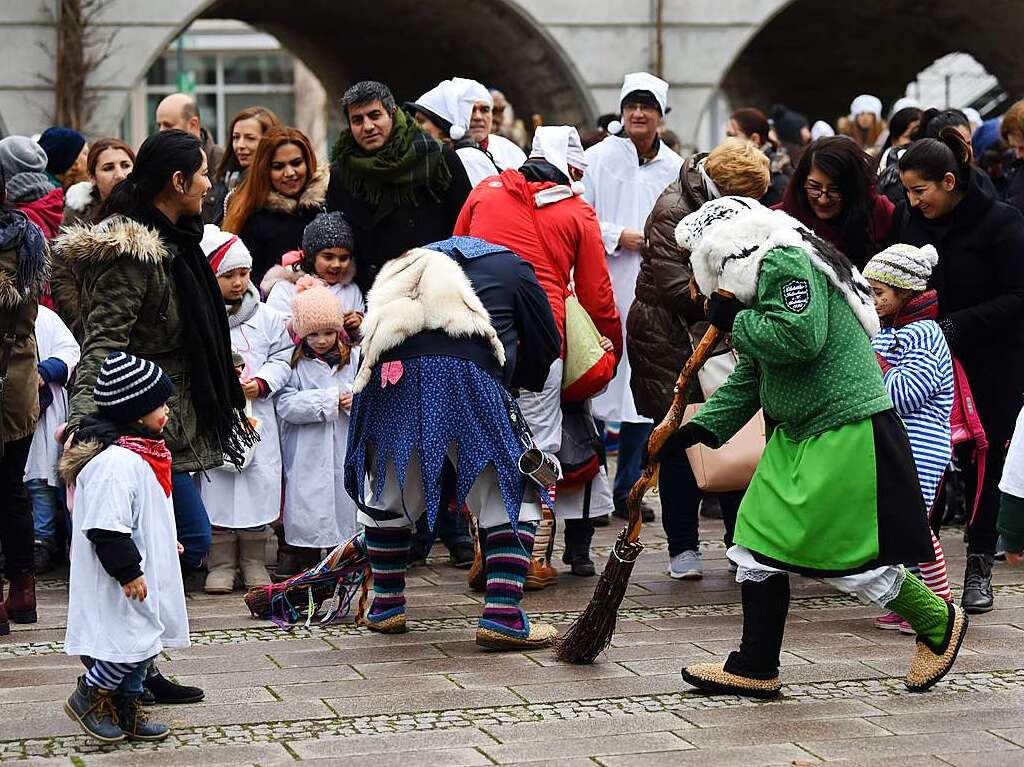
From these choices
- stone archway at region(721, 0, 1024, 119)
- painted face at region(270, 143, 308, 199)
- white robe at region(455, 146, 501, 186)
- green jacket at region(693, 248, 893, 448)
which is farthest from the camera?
stone archway at region(721, 0, 1024, 119)

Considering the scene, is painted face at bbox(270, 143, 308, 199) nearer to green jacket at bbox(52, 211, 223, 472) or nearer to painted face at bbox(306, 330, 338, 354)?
painted face at bbox(306, 330, 338, 354)

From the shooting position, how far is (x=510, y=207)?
745 centimetres

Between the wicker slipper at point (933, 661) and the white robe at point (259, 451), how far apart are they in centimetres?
312

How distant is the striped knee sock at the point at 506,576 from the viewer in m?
6.30

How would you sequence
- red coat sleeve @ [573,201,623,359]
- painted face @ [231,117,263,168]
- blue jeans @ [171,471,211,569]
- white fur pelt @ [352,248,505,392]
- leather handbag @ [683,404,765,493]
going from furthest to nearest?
painted face @ [231,117,263,168] → red coat sleeve @ [573,201,623,359] → leather handbag @ [683,404,765,493] → blue jeans @ [171,471,211,569] → white fur pelt @ [352,248,505,392]

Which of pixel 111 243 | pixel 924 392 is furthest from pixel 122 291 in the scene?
pixel 924 392

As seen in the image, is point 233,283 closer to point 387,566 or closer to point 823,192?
point 387,566

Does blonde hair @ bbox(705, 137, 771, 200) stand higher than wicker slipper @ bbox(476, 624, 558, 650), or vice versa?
blonde hair @ bbox(705, 137, 771, 200)

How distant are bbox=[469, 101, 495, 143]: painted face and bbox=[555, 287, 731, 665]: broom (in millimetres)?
3638

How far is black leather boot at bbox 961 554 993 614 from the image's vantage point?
7105 mm

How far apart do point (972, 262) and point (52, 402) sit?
4037 millimetres

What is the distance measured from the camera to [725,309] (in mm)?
5676

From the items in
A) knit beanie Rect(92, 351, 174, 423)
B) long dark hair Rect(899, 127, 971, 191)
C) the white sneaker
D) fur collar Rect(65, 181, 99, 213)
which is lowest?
the white sneaker

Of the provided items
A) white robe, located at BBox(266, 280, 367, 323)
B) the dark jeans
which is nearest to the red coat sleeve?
white robe, located at BBox(266, 280, 367, 323)
